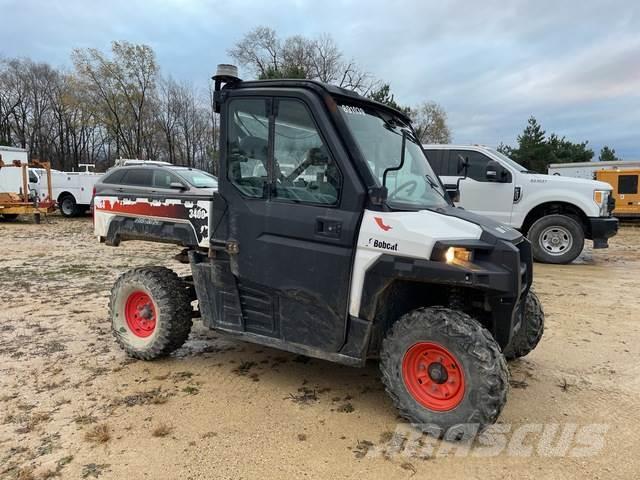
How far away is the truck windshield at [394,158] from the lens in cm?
336

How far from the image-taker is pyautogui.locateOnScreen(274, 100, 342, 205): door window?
3287mm

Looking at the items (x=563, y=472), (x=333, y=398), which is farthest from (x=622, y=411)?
(x=333, y=398)

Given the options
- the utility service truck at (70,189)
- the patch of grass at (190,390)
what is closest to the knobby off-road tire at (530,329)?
the patch of grass at (190,390)

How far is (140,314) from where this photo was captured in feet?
14.7

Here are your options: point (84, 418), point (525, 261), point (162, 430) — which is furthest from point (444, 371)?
point (84, 418)

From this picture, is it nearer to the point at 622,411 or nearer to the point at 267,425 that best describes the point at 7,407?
the point at 267,425

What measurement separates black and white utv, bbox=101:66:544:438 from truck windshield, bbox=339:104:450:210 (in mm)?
14

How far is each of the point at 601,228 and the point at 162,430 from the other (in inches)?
338

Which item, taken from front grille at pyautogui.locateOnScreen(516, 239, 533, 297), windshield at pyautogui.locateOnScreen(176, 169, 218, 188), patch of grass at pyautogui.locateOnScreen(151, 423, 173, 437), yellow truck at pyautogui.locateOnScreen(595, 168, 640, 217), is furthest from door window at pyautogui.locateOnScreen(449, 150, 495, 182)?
yellow truck at pyautogui.locateOnScreen(595, 168, 640, 217)

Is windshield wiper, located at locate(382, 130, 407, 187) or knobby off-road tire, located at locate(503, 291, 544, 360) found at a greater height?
windshield wiper, located at locate(382, 130, 407, 187)

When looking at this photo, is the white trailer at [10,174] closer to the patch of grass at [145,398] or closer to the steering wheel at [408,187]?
the patch of grass at [145,398]

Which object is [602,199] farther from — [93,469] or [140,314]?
[93,469]

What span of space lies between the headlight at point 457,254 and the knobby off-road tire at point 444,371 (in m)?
0.36

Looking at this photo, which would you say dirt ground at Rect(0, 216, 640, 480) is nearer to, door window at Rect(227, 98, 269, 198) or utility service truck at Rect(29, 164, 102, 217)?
door window at Rect(227, 98, 269, 198)
